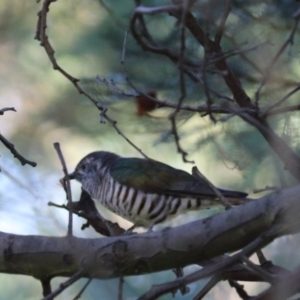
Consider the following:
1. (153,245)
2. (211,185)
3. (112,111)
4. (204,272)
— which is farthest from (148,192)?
(204,272)

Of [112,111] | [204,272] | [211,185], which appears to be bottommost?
[204,272]

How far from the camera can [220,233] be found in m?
0.82

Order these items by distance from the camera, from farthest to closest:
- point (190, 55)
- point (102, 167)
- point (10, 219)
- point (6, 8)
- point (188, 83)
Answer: point (6, 8) < point (10, 219) < point (102, 167) < point (188, 83) < point (190, 55)

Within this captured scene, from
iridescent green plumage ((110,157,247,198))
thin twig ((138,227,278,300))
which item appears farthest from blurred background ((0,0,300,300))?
thin twig ((138,227,278,300))

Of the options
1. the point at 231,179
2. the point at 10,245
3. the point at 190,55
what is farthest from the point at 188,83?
the point at 10,245

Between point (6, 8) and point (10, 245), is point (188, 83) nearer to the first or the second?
point (10, 245)

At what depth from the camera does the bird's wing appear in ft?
6.23

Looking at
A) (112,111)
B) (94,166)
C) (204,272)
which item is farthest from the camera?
(94,166)

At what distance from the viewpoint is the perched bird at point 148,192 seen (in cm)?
185

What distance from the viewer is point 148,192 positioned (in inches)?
74.8

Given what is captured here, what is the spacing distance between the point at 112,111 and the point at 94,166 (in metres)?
0.36

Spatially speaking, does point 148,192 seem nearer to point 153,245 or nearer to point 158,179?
point 158,179

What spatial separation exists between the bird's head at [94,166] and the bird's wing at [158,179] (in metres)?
0.09

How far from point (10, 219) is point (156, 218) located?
688mm
